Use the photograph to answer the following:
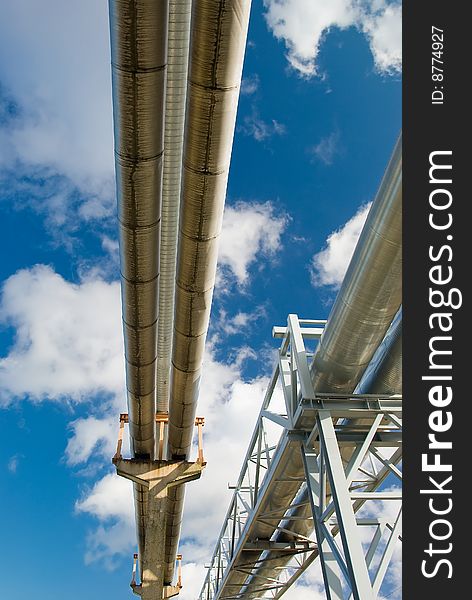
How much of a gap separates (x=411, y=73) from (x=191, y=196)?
360 centimetres

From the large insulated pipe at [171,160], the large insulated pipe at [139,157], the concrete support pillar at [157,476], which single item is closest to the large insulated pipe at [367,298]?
the large insulated pipe at [139,157]

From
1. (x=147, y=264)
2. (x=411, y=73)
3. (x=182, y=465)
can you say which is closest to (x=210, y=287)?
(x=147, y=264)

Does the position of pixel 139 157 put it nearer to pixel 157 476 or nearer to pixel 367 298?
pixel 367 298

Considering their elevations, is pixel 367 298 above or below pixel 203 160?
below

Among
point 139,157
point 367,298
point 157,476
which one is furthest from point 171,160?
point 157,476

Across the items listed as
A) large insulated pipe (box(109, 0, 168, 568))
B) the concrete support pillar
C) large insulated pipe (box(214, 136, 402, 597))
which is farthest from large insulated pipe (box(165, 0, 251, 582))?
the concrete support pillar

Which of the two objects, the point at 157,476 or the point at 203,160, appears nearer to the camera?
the point at 203,160

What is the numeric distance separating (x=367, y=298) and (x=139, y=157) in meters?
4.08

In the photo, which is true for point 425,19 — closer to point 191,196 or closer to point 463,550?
point 191,196

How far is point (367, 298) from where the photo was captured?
785 cm

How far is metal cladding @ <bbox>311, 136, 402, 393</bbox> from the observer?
6.93 m

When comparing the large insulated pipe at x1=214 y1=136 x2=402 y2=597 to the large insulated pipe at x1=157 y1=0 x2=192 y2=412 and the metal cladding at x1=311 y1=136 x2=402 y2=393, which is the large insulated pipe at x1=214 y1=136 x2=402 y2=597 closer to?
the metal cladding at x1=311 y1=136 x2=402 y2=393

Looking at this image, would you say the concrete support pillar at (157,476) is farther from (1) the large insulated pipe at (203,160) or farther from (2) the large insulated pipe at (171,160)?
(1) the large insulated pipe at (203,160)

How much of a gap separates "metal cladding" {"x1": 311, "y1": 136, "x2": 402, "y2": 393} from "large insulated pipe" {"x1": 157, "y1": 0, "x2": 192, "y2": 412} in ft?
11.3
